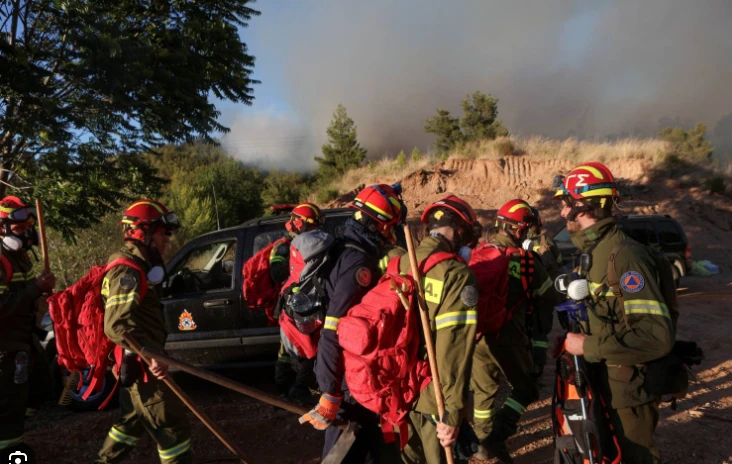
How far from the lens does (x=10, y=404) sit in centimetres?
320

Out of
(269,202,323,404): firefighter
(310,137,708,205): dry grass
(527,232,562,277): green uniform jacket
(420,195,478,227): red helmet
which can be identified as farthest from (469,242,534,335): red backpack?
(310,137,708,205): dry grass

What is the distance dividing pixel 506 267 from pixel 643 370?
1261 mm

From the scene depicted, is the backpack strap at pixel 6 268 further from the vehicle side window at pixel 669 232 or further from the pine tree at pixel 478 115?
the pine tree at pixel 478 115

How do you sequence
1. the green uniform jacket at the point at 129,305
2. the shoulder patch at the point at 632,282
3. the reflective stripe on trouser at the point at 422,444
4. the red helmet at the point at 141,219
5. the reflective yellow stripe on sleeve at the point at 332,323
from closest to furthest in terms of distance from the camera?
the shoulder patch at the point at 632,282, the reflective stripe on trouser at the point at 422,444, the reflective yellow stripe on sleeve at the point at 332,323, the green uniform jacket at the point at 129,305, the red helmet at the point at 141,219

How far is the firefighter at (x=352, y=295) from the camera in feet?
8.07

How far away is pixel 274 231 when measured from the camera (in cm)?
533

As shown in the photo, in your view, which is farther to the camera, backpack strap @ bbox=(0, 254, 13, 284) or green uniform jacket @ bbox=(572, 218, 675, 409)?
→ backpack strap @ bbox=(0, 254, 13, 284)

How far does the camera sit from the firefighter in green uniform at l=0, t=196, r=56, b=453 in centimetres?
320

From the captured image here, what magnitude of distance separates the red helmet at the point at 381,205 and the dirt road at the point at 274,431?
2374mm

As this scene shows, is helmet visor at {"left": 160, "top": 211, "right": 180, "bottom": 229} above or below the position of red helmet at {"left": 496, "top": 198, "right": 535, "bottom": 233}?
above

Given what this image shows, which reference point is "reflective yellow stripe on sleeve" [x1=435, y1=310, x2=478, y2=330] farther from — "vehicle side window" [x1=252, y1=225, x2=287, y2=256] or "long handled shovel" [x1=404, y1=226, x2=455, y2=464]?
"vehicle side window" [x1=252, y1=225, x2=287, y2=256]

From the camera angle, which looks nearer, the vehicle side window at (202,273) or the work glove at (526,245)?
the work glove at (526,245)

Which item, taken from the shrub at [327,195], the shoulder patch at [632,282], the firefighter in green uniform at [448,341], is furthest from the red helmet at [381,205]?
the shrub at [327,195]

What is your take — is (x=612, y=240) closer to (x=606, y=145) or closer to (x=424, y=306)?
(x=424, y=306)
